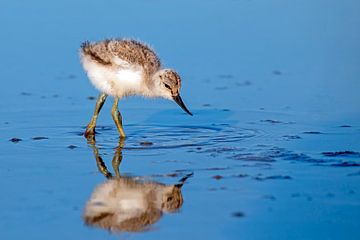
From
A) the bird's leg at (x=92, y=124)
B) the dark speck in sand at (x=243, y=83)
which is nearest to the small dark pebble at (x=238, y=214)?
the bird's leg at (x=92, y=124)

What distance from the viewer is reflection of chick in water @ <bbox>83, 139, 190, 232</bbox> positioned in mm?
5347

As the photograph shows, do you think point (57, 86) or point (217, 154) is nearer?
point (217, 154)

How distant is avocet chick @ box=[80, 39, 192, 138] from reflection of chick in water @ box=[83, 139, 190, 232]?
1694 mm

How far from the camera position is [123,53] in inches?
312

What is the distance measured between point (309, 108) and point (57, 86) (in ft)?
9.70

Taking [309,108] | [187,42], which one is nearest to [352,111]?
[309,108]

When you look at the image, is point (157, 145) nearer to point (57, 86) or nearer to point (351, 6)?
point (57, 86)

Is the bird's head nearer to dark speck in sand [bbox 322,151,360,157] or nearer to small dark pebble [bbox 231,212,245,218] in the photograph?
dark speck in sand [bbox 322,151,360,157]

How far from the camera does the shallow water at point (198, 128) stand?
5426mm

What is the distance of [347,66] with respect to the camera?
1047cm

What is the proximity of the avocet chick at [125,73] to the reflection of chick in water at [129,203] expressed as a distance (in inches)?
66.7

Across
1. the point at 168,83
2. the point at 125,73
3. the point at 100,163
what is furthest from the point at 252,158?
the point at 125,73

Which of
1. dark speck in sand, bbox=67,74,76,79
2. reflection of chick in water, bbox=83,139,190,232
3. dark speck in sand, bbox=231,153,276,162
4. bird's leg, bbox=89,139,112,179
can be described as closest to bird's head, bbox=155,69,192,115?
bird's leg, bbox=89,139,112,179

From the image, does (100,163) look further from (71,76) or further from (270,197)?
(71,76)
